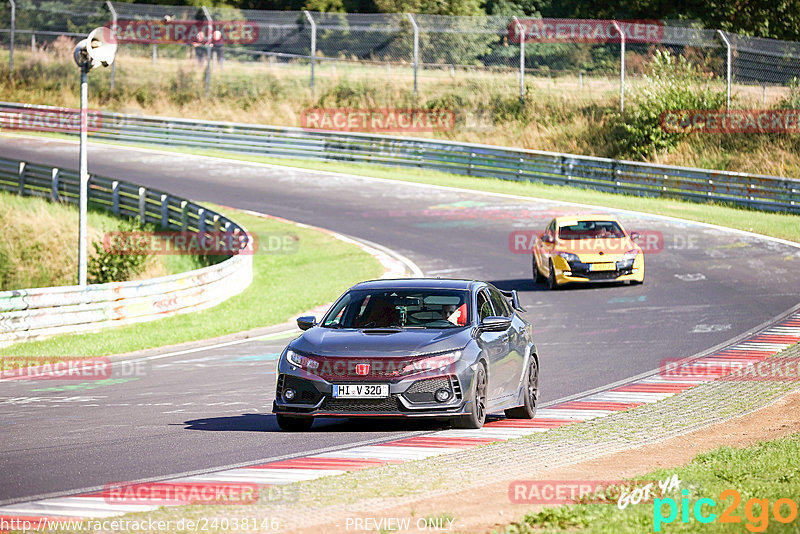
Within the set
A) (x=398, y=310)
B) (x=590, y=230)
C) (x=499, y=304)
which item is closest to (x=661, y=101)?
(x=590, y=230)

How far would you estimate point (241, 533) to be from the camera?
21.7ft

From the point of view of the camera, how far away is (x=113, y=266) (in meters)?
26.2

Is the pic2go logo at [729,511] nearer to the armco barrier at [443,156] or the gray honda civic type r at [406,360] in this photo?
the gray honda civic type r at [406,360]

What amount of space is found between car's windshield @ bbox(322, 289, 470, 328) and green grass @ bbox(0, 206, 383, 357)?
6998mm

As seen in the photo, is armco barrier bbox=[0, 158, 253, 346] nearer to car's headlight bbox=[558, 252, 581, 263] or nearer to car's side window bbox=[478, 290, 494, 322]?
car's headlight bbox=[558, 252, 581, 263]

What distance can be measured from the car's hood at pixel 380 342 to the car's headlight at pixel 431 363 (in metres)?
0.07

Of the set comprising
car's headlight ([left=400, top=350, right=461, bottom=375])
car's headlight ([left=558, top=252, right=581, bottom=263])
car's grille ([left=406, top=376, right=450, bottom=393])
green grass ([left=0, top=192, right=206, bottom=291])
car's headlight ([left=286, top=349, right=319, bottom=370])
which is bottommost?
green grass ([left=0, top=192, right=206, bottom=291])

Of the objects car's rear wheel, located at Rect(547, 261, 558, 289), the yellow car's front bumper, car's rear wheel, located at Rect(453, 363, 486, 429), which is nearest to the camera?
car's rear wheel, located at Rect(453, 363, 486, 429)

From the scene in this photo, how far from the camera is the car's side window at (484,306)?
1159cm

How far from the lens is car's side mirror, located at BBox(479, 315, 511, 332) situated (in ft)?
36.1

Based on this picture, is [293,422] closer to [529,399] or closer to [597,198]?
[529,399]

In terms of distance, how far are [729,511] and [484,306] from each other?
5208mm

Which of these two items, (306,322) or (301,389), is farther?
(306,322)

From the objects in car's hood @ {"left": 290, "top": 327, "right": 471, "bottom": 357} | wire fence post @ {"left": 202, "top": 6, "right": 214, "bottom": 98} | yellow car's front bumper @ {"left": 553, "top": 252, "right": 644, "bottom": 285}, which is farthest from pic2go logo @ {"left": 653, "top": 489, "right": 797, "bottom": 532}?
wire fence post @ {"left": 202, "top": 6, "right": 214, "bottom": 98}
